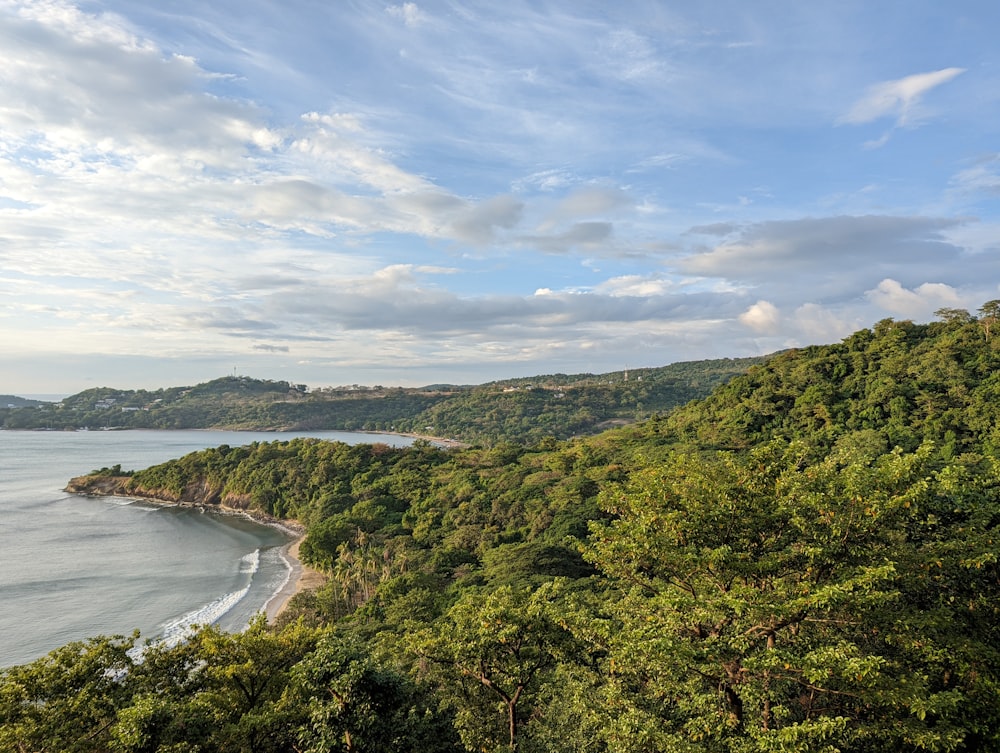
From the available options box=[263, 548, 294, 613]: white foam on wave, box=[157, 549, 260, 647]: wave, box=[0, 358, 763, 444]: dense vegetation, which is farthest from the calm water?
box=[0, 358, 763, 444]: dense vegetation

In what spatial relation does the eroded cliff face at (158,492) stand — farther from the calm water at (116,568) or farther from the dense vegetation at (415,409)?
the dense vegetation at (415,409)

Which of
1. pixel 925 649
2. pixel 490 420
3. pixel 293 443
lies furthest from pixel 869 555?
A: pixel 490 420

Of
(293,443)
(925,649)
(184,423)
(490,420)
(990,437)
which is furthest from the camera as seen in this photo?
(184,423)

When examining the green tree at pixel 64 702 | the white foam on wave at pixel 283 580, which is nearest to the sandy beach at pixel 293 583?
the white foam on wave at pixel 283 580

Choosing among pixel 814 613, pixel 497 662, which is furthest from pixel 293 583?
pixel 814 613

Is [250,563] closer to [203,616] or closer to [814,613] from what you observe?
[203,616]

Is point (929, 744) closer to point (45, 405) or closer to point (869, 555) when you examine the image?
point (869, 555)
